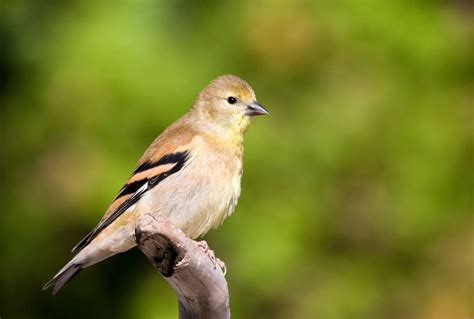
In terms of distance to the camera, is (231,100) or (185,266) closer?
(185,266)

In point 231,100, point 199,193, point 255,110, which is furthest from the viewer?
point 231,100

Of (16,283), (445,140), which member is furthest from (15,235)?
(445,140)

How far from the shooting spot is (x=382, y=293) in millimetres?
7949

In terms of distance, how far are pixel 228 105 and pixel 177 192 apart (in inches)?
37.4

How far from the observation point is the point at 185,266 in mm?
4738

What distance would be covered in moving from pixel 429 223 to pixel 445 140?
73 cm

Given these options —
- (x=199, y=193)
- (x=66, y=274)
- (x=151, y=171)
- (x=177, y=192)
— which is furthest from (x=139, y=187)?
(x=66, y=274)

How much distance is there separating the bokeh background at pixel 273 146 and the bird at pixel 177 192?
1.26m

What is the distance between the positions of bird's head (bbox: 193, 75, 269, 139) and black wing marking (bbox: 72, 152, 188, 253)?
47 centimetres

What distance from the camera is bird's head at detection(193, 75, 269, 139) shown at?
6.59 metres

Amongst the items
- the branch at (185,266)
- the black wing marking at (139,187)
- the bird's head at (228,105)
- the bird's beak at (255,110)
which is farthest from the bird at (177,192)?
the branch at (185,266)

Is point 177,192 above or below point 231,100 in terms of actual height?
below

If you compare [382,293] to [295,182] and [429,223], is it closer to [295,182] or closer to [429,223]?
[429,223]

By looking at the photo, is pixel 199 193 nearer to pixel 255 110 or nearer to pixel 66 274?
pixel 255 110
